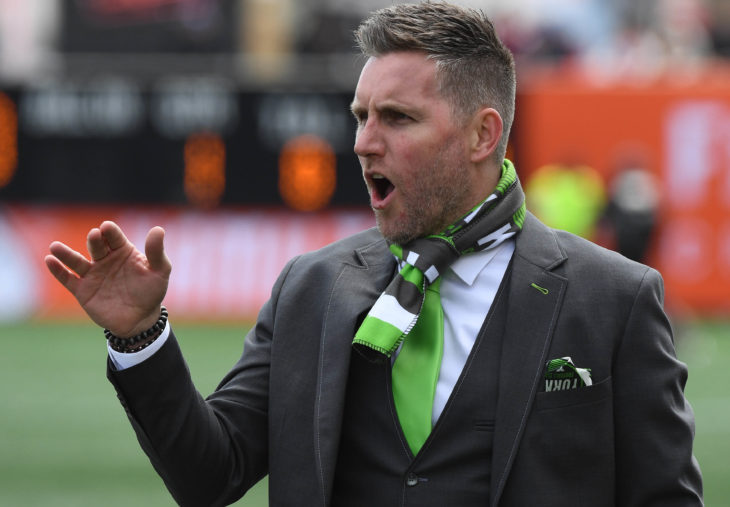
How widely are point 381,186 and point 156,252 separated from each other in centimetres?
58

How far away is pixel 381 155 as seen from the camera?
10.2ft

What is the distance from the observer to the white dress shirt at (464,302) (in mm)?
3061

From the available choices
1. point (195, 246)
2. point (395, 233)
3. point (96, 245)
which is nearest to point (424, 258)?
point (395, 233)

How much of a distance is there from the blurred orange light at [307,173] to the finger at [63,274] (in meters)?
13.0

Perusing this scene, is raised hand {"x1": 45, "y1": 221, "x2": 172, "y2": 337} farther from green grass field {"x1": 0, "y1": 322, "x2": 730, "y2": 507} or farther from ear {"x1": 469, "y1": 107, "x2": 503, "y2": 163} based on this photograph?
green grass field {"x1": 0, "y1": 322, "x2": 730, "y2": 507}

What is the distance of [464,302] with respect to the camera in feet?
10.3

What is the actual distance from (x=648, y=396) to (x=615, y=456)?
0.52 ft

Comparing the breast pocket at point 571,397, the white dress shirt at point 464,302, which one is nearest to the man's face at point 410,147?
the white dress shirt at point 464,302

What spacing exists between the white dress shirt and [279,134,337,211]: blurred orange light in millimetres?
12806

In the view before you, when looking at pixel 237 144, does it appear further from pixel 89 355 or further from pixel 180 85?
pixel 89 355

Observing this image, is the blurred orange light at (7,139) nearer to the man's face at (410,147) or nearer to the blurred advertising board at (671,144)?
the blurred advertising board at (671,144)

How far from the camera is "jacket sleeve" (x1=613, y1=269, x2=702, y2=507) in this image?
295cm

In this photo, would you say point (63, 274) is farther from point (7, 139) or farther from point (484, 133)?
point (7, 139)

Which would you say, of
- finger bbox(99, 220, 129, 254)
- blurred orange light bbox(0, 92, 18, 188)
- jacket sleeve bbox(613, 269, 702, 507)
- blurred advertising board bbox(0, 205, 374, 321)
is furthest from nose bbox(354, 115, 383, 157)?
blurred orange light bbox(0, 92, 18, 188)
